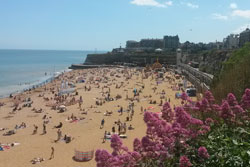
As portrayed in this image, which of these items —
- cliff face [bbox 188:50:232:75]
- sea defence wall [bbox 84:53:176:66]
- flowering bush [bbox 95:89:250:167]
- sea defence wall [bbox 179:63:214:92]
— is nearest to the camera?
flowering bush [bbox 95:89:250:167]

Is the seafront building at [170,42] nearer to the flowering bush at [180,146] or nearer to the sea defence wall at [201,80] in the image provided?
the sea defence wall at [201,80]

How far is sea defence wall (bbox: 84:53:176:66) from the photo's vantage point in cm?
7588

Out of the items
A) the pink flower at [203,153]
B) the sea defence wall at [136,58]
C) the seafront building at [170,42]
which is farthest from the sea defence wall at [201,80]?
the seafront building at [170,42]

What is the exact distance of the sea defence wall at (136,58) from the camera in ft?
249

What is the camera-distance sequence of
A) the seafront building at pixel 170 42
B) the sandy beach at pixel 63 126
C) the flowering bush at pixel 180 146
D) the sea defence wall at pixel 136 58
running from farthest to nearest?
the seafront building at pixel 170 42, the sea defence wall at pixel 136 58, the sandy beach at pixel 63 126, the flowering bush at pixel 180 146

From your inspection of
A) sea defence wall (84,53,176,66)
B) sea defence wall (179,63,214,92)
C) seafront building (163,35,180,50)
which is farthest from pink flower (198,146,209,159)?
seafront building (163,35,180,50)

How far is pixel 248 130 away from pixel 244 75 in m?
5.46

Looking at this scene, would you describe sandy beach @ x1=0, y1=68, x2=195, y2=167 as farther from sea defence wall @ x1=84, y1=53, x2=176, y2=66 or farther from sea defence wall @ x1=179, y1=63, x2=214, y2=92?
sea defence wall @ x1=84, y1=53, x2=176, y2=66

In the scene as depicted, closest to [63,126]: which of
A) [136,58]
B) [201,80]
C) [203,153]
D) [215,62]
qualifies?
[203,153]

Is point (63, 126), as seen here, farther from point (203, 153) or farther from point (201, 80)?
point (201, 80)

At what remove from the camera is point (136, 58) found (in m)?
83.2

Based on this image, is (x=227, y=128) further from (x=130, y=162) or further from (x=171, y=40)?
(x=171, y=40)

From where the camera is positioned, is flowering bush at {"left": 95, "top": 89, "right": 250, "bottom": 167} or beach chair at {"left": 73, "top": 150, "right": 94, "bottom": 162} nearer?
flowering bush at {"left": 95, "top": 89, "right": 250, "bottom": 167}

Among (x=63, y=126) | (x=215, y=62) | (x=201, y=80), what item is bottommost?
(x=63, y=126)
